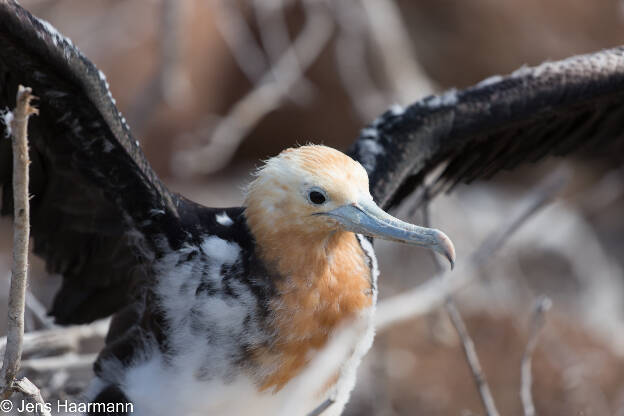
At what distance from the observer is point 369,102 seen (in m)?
4.36

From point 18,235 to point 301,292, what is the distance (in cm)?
72

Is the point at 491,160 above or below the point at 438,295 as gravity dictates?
above

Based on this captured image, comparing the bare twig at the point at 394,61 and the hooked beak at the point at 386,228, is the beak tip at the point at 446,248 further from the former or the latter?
the bare twig at the point at 394,61

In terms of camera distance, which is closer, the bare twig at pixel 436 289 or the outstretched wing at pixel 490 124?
the outstretched wing at pixel 490 124

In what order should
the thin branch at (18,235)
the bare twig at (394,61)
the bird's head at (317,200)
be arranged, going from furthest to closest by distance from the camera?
1. the bare twig at (394,61)
2. the bird's head at (317,200)
3. the thin branch at (18,235)

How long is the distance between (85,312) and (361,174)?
982 mm

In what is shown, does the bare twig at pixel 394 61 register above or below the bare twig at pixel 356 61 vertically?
below

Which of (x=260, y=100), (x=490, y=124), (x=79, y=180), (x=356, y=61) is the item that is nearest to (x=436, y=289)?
(x=490, y=124)

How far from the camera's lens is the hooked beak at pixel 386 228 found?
→ 180 cm

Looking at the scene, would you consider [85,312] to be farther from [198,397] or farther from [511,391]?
[511,391]

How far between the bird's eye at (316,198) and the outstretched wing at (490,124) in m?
0.45

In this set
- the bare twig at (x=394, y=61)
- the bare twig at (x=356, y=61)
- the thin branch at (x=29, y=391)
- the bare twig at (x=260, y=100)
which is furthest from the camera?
the bare twig at (x=356, y=61)

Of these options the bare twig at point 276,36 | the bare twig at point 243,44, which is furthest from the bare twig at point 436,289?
the bare twig at point 243,44

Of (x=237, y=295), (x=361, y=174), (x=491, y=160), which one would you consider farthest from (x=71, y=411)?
(x=491, y=160)
